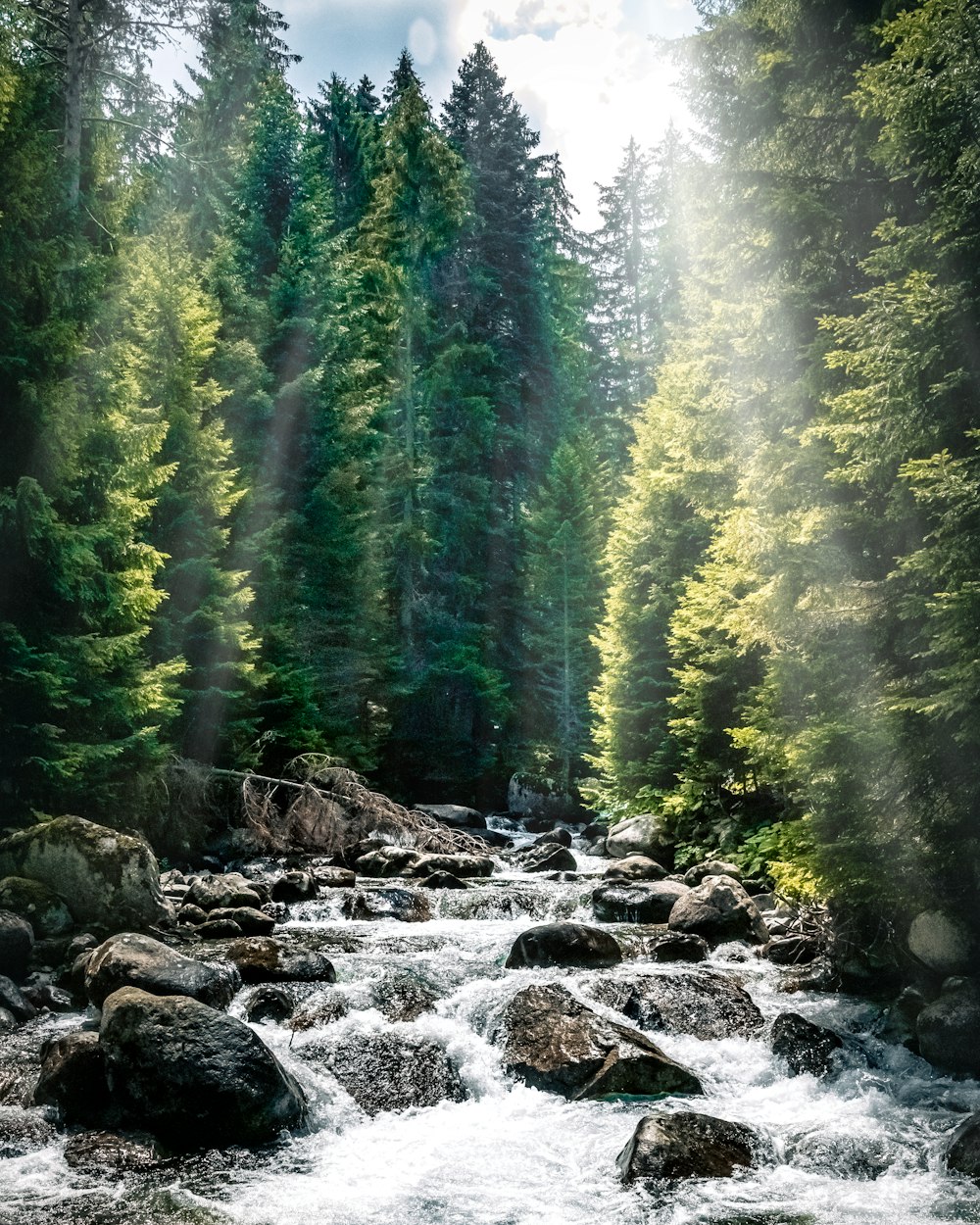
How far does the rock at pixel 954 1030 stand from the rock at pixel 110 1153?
231 inches

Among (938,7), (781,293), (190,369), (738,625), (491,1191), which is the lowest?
(491,1191)

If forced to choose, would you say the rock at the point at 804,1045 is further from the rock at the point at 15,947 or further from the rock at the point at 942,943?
the rock at the point at 15,947

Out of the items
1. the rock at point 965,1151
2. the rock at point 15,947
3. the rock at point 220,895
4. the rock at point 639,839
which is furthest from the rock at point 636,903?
the rock at point 15,947

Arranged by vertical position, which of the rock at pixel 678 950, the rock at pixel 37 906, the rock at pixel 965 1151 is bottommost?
the rock at pixel 965 1151

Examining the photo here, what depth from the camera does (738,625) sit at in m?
9.93

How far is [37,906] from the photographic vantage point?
979cm

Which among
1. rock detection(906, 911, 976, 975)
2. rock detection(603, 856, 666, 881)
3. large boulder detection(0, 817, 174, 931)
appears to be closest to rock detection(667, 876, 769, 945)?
rock detection(603, 856, 666, 881)

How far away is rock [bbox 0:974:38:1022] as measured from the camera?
7.75 meters

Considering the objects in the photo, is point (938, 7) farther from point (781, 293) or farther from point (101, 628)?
point (101, 628)

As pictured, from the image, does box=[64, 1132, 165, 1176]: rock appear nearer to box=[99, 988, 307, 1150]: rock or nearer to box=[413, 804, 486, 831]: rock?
box=[99, 988, 307, 1150]: rock

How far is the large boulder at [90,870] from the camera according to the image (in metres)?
10.1

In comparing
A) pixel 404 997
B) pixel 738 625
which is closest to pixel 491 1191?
pixel 404 997

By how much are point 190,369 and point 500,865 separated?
36.5ft

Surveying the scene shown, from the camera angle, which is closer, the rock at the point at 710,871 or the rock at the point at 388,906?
the rock at the point at 388,906
